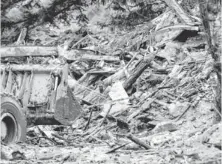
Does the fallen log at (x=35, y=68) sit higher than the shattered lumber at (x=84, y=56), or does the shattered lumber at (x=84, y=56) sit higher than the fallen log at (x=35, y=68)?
the shattered lumber at (x=84, y=56)

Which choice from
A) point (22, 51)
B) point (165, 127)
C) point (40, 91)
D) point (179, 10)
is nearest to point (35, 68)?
point (40, 91)

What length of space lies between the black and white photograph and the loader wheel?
0.01 meters

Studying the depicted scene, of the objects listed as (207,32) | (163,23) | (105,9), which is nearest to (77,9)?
(105,9)

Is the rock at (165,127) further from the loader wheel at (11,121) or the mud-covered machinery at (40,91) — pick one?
the loader wheel at (11,121)

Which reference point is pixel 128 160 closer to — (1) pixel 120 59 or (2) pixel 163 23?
(1) pixel 120 59

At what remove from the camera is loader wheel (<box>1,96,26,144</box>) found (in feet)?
21.1

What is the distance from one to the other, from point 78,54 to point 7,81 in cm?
427

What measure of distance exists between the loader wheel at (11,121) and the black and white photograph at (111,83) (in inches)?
0.6

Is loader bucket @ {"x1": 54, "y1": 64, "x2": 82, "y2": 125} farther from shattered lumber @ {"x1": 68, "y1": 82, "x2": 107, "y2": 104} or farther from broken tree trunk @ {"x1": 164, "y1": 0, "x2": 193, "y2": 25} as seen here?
broken tree trunk @ {"x1": 164, "y1": 0, "x2": 193, "y2": 25}

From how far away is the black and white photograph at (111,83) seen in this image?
229 inches

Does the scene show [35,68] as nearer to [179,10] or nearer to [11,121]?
[11,121]

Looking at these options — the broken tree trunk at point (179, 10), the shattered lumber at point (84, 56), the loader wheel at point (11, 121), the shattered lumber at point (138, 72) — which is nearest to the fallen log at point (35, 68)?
the loader wheel at point (11, 121)

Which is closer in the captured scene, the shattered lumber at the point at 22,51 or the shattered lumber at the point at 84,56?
the shattered lumber at the point at 22,51

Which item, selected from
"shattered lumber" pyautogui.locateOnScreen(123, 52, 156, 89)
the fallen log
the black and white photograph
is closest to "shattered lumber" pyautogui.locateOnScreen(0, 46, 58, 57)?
the black and white photograph
